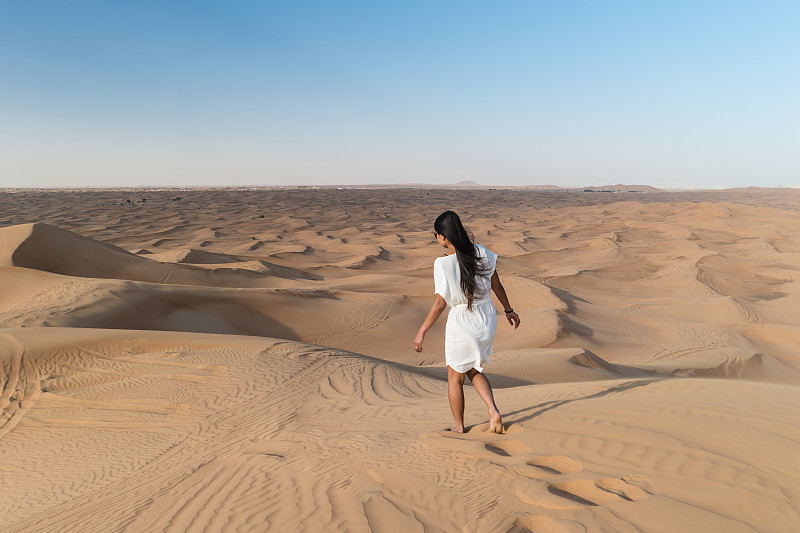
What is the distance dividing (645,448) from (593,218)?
38.4 metres

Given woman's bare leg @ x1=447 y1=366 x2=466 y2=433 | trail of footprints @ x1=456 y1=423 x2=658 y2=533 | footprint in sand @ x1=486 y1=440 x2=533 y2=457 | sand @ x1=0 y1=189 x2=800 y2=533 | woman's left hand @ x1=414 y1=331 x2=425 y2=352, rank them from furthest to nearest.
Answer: woman's bare leg @ x1=447 y1=366 x2=466 y2=433
woman's left hand @ x1=414 y1=331 x2=425 y2=352
footprint in sand @ x1=486 y1=440 x2=533 y2=457
sand @ x1=0 y1=189 x2=800 y2=533
trail of footprints @ x1=456 y1=423 x2=658 y2=533

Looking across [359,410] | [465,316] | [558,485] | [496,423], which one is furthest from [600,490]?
[359,410]

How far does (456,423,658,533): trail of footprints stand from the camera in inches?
87.4

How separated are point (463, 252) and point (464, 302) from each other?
339 millimetres

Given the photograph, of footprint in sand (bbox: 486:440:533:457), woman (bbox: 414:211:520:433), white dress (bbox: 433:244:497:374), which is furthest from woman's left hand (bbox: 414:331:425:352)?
footprint in sand (bbox: 486:440:533:457)

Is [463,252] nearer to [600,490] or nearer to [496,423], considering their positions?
[496,423]

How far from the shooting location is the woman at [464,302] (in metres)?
2.99

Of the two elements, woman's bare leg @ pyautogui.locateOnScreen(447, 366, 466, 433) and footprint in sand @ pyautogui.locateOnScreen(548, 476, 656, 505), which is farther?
woman's bare leg @ pyautogui.locateOnScreen(447, 366, 466, 433)

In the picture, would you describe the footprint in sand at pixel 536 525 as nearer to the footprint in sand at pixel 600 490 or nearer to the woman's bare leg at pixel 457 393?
the footprint in sand at pixel 600 490

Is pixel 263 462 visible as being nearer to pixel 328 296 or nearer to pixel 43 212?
pixel 328 296

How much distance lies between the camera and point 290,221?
33.3m

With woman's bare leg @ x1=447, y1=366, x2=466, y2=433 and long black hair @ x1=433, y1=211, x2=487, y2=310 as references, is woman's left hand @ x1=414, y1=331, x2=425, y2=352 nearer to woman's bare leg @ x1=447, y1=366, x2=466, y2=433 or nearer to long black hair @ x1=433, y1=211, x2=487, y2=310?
woman's bare leg @ x1=447, y1=366, x2=466, y2=433

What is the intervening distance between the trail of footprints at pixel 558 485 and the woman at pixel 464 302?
500mm

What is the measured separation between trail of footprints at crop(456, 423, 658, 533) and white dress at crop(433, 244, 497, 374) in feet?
2.04
